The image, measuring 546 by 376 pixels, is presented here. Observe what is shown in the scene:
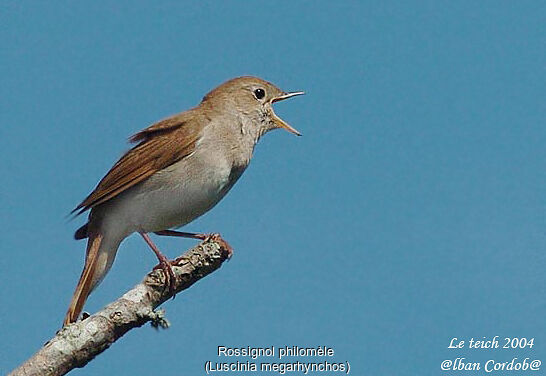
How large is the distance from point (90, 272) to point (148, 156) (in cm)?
130

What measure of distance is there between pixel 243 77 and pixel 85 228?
2.64 meters

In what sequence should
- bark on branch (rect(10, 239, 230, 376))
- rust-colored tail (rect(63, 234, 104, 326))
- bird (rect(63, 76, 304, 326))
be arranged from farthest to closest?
bird (rect(63, 76, 304, 326)) < rust-colored tail (rect(63, 234, 104, 326)) < bark on branch (rect(10, 239, 230, 376))

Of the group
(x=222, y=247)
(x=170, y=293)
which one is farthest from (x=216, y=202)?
(x=170, y=293)

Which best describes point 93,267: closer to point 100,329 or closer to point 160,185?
point 160,185

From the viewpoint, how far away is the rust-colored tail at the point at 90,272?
7.50 metres

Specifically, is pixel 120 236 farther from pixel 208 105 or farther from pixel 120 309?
pixel 120 309

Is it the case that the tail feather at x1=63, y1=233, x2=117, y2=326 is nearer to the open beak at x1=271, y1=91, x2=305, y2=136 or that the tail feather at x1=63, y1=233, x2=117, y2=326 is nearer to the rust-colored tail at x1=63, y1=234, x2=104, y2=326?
the rust-colored tail at x1=63, y1=234, x2=104, y2=326

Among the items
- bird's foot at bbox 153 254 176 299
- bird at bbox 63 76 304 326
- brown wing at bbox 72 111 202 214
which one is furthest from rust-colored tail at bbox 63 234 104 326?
bird's foot at bbox 153 254 176 299

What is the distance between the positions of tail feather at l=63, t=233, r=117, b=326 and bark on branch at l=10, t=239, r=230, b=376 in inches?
68.6

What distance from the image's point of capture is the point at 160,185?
8.22m

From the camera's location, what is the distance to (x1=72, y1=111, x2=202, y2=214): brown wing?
26.9 ft

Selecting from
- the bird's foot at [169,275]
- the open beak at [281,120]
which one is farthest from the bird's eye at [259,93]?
the bird's foot at [169,275]

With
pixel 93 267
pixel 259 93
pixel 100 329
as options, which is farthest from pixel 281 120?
pixel 100 329

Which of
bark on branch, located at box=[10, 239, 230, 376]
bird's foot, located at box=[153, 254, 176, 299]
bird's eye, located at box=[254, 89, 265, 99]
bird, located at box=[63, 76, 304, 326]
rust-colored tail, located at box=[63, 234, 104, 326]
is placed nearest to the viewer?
bark on branch, located at box=[10, 239, 230, 376]
